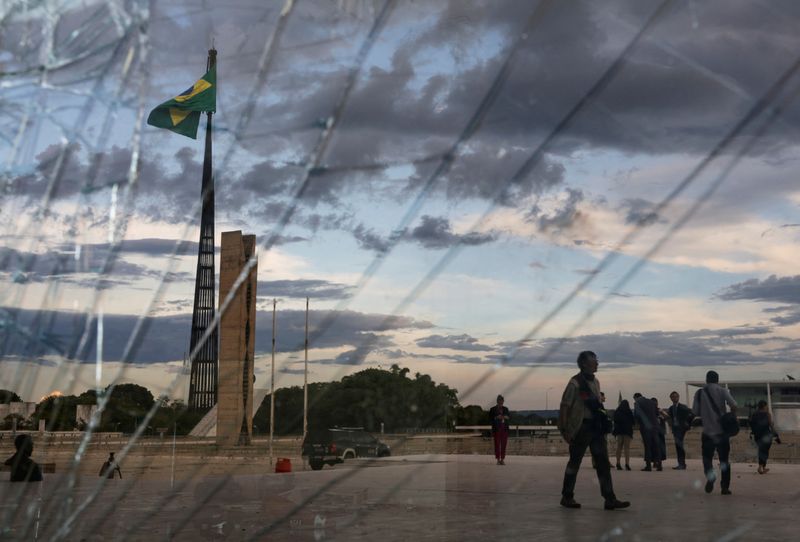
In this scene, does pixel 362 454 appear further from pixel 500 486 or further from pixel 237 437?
pixel 237 437

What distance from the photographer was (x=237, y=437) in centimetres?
4950

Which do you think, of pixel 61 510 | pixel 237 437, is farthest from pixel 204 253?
pixel 61 510

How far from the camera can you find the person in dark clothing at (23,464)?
9.12m

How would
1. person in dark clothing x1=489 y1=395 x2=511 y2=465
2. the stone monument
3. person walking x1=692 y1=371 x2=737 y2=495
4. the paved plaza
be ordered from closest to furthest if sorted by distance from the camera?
the paved plaza
person walking x1=692 y1=371 x2=737 y2=495
person in dark clothing x1=489 y1=395 x2=511 y2=465
the stone monument

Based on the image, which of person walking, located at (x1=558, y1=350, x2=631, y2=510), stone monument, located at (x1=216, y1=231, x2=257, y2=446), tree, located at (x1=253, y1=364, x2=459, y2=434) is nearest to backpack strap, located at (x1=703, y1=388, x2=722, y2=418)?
person walking, located at (x1=558, y1=350, x2=631, y2=510)

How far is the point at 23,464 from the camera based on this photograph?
955cm

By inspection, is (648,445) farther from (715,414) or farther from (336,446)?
(336,446)

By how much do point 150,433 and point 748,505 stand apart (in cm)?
6571

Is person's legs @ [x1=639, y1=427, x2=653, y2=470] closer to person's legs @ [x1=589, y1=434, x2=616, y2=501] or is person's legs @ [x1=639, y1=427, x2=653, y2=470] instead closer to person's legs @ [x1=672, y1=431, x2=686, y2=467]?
person's legs @ [x1=672, y1=431, x2=686, y2=467]

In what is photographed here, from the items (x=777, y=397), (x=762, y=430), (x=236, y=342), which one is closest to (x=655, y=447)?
(x=762, y=430)

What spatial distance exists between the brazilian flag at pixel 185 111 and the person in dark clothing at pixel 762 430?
10.0 meters

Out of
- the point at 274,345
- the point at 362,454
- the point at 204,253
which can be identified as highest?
the point at 204,253

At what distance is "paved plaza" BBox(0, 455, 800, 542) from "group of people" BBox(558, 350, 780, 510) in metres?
0.31

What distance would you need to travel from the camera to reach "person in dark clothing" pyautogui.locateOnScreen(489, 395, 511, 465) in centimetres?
1536
